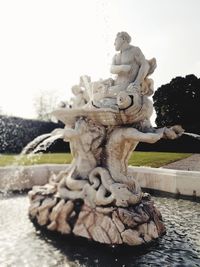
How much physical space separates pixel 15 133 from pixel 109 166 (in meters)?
20.6

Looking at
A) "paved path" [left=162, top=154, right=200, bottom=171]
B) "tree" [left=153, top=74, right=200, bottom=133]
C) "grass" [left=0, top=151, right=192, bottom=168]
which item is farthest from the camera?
"tree" [left=153, top=74, right=200, bottom=133]

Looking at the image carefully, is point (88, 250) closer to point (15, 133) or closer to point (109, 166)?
point (109, 166)

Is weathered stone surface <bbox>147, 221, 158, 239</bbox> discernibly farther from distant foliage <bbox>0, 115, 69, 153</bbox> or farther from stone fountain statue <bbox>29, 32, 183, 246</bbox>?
distant foliage <bbox>0, 115, 69, 153</bbox>

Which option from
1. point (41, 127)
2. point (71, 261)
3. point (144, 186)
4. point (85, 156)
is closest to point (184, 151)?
point (41, 127)

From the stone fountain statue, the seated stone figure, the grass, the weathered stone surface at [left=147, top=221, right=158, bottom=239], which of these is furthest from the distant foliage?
the weathered stone surface at [left=147, top=221, right=158, bottom=239]

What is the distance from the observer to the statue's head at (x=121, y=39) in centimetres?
767

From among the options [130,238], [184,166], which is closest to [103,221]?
[130,238]

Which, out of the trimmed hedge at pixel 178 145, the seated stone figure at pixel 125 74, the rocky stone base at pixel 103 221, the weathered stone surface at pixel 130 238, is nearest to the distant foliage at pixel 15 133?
the trimmed hedge at pixel 178 145

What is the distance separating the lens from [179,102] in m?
36.0

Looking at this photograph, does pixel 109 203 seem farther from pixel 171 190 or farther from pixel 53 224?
pixel 171 190

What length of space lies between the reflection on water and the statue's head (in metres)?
3.57

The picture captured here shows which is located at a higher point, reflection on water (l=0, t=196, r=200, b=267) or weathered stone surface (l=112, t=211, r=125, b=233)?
weathered stone surface (l=112, t=211, r=125, b=233)

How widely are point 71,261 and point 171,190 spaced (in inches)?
224

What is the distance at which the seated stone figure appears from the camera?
24.1ft
